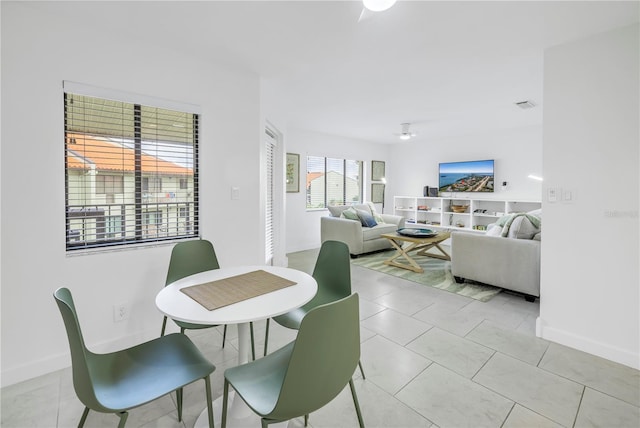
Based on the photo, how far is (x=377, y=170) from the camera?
7.44 m

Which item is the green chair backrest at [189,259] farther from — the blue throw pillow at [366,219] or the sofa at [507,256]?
the blue throw pillow at [366,219]

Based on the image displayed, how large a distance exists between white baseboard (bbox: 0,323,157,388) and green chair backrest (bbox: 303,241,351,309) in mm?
1421

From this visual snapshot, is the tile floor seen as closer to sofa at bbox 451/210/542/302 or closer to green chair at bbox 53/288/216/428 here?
green chair at bbox 53/288/216/428

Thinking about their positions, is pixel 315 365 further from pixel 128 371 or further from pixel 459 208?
pixel 459 208

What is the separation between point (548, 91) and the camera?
2.37 metres

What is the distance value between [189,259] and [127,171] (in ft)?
2.78

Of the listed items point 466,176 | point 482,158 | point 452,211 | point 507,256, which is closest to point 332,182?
point 452,211

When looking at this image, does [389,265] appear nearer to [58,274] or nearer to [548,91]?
[548,91]

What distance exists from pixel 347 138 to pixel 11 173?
18.7 ft

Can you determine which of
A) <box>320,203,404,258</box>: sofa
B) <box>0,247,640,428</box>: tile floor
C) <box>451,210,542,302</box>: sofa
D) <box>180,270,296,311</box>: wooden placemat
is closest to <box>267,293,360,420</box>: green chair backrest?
<box>180,270,296,311</box>: wooden placemat

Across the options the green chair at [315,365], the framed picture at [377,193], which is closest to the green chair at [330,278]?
the green chair at [315,365]

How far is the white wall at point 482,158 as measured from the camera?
5.53m

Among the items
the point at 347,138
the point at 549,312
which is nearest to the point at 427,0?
the point at 549,312

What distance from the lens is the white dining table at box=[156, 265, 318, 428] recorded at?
50.6 inches
